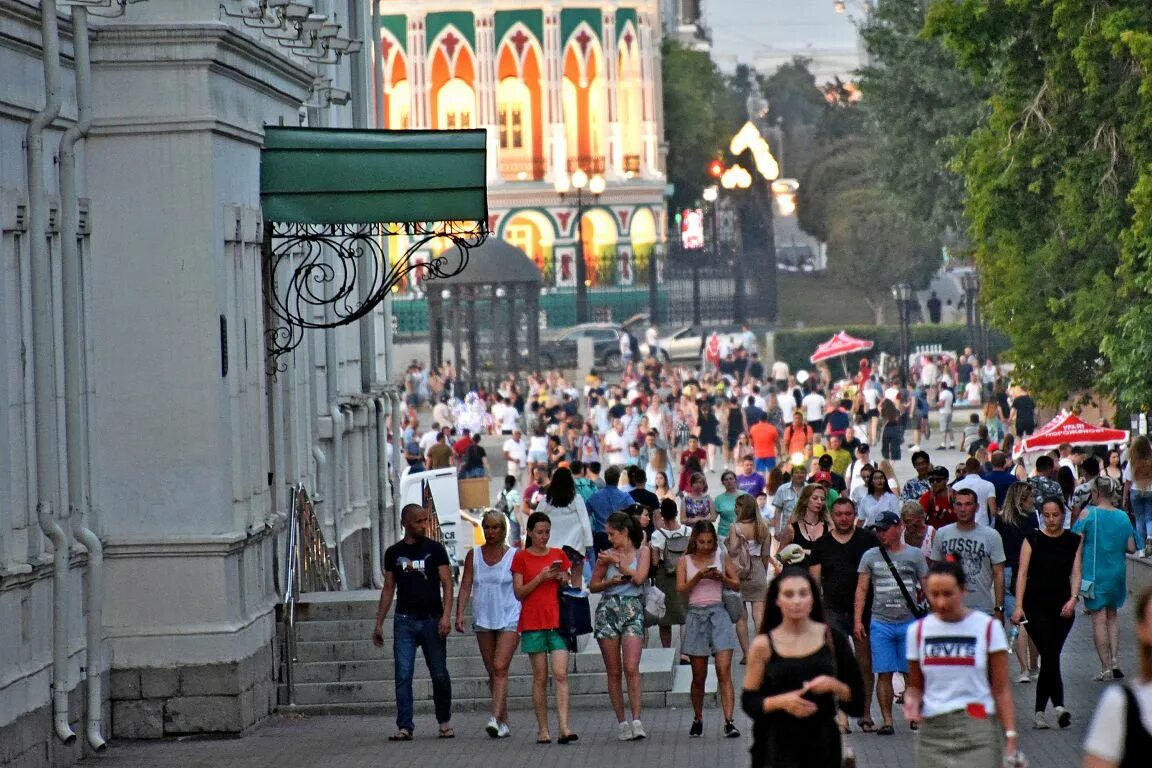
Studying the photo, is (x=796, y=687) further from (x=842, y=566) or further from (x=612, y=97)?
(x=612, y=97)

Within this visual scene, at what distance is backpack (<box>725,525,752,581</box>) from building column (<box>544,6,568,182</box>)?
65.4 metres

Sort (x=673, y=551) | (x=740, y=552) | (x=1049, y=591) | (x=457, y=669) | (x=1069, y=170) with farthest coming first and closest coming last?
(x=1069, y=170)
(x=673, y=551)
(x=740, y=552)
(x=457, y=669)
(x=1049, y=591)

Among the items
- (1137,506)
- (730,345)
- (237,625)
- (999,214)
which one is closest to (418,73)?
(730,345)

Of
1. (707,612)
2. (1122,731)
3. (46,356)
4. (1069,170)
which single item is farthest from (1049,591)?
(1069,170)

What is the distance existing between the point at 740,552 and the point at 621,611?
7.97 feet

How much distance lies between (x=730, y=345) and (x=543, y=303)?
1176 cm

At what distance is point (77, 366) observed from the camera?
1382 cm

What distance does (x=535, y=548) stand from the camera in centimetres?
1443

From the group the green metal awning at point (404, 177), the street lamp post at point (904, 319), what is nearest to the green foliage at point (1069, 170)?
the green metal awning at point (404, 177)

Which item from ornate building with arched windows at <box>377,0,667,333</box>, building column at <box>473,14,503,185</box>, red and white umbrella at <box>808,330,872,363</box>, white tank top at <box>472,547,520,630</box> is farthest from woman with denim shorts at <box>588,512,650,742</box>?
building column at <box>473,14,503,185</box>

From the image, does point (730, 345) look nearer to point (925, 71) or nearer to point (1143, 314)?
point (925, 71)

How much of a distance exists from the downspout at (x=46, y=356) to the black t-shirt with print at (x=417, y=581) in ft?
6.90

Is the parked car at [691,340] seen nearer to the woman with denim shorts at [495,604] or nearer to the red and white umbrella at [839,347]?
the red and white umbrella at [839,347]

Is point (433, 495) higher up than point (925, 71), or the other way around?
point (925, 71)
